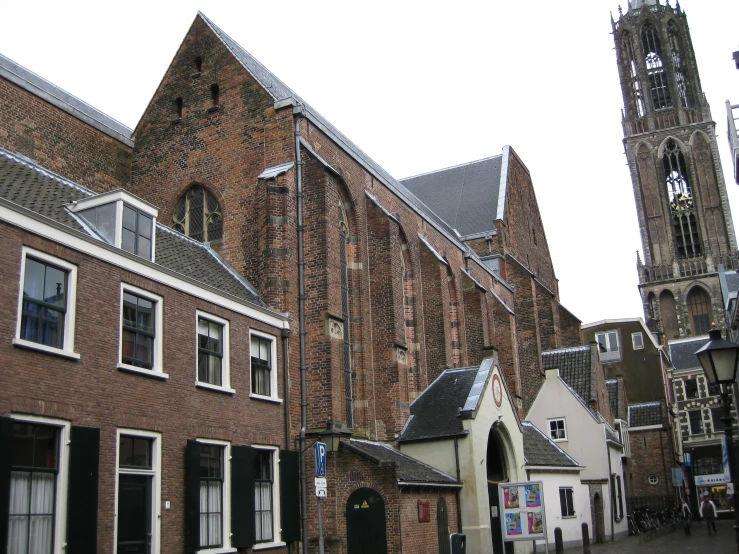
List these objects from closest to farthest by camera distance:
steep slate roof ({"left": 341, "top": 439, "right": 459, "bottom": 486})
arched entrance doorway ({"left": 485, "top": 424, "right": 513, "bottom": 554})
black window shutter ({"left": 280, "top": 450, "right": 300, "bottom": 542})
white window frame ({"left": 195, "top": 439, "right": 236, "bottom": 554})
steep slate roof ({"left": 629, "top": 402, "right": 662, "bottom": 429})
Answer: white window frame ({"left": 195, "top": 439, "right": 236, "bottom": 554}), black window shutter ({"left": 280, "top": 450, "right": 300, "bottom": 542}), steep slate roof ({"left": 341, "top": 439, "right": 459, "bottom": 486}), arched entrance doorway ({"left": 485, "top": 424, "right": 513, "bottom": 554}), steep slate roof ({"left": 629, "top": 402, "right": 662, "bottom": 429})

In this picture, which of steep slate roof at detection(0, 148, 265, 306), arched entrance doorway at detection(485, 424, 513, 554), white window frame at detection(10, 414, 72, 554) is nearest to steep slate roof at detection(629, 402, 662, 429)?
arched entrance doorway at detection(485, 424, 513, 554)

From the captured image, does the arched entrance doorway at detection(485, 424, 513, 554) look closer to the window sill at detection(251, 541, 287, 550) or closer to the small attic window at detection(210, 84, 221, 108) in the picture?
the window sill at detection(251, 541, 287, 550)

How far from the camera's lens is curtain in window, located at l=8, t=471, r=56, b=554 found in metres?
12.3

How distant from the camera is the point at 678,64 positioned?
Answer: 9719 cm

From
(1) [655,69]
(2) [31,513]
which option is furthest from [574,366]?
(1) [655,69]

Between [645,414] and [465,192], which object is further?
[645,414]

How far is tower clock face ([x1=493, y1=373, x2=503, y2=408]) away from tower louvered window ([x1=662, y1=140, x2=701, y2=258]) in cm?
6973

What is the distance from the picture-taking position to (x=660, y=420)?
5172cm

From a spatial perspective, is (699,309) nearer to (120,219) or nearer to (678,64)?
(678,64)

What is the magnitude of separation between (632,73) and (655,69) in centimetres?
276

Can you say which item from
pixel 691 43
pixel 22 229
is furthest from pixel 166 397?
pixel 691 43

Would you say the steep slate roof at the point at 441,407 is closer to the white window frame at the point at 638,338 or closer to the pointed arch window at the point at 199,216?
the pointed arch window at the point at 199,216

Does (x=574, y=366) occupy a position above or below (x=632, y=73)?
below

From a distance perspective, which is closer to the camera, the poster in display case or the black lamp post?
the black lamp post
